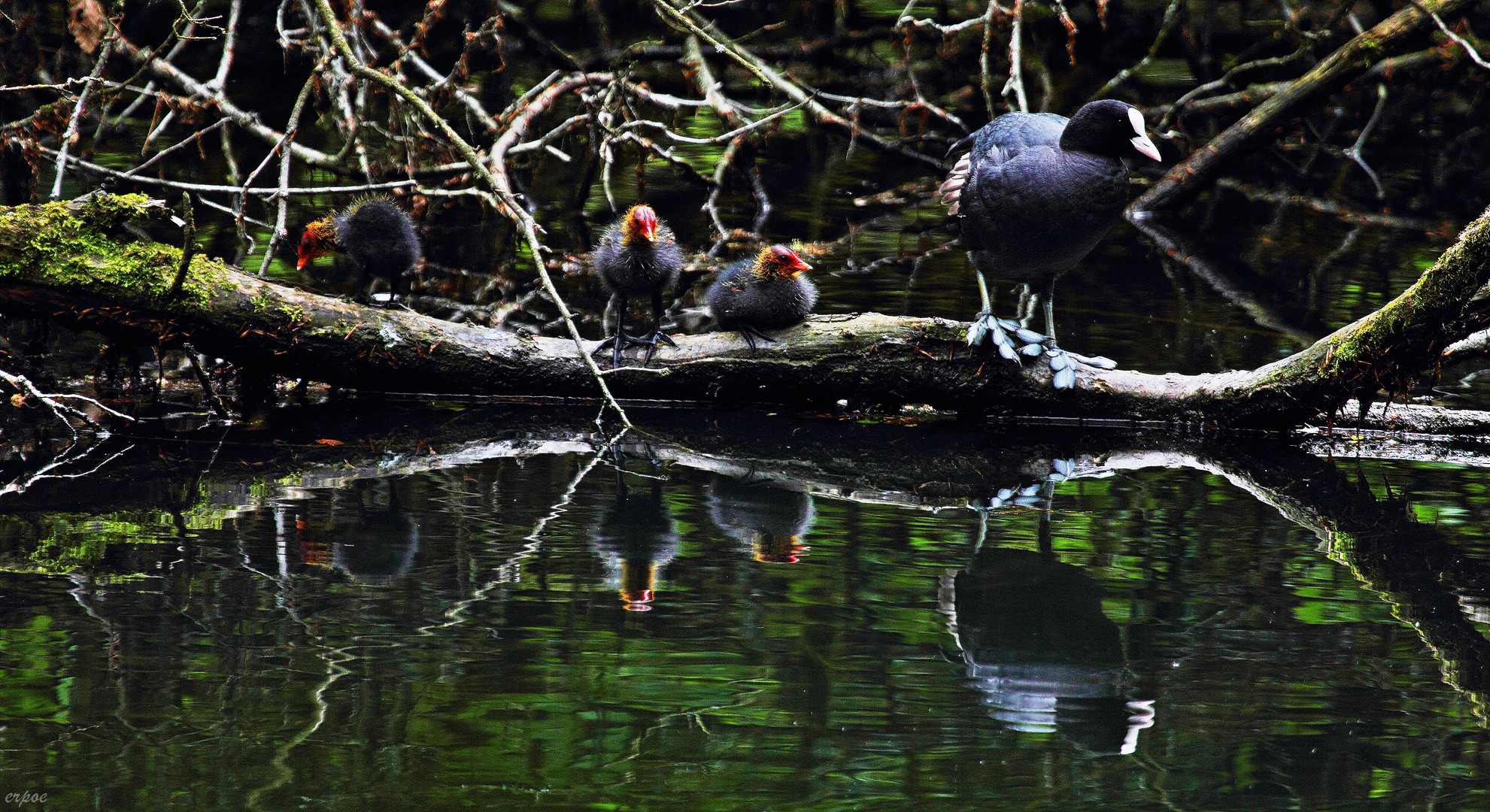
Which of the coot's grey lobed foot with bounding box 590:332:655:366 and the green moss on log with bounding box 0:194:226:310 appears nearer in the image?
the green moss on log with bounding box 0:194:226:310

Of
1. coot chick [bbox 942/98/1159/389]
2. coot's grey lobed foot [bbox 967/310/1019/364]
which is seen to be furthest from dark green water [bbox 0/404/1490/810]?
coot chick [bbox 942/98/1159/389]

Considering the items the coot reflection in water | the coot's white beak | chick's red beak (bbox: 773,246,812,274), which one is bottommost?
the coot reflection in water

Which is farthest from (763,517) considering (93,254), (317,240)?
(317,240)

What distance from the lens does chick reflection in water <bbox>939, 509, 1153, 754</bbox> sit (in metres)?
2.46

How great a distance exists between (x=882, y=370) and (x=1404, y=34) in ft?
16.9

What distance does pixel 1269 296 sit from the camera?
6859 mm

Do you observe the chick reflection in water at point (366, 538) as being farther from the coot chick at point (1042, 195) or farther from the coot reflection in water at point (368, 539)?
the coot chick at point (1042, 195)

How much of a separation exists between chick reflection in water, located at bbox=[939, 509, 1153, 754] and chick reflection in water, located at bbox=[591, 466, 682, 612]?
0.71m

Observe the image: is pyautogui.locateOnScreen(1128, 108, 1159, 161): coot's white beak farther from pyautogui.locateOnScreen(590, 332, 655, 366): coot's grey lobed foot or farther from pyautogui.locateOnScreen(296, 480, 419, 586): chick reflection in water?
pyautogui.locateOnScreen(296, 480, 419, 586): chick reflection in water

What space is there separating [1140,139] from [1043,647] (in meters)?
2.11

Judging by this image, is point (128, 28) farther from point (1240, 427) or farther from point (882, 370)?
point (1240, 427)

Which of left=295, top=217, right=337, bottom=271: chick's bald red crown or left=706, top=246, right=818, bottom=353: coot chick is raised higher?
left=295, top=217, right=337, bottom=271: chick's bald red crown

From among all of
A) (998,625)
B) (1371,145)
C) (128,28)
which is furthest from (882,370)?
(1371,145)

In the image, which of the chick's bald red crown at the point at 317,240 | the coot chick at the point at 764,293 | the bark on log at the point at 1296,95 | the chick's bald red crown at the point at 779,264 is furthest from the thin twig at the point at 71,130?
the bark on log at the point at 1296,95
